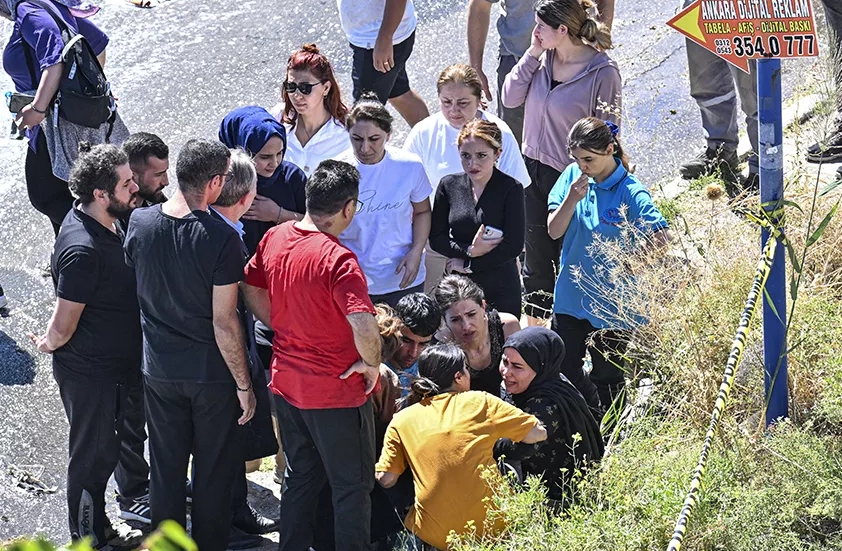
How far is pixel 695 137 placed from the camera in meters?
7.65

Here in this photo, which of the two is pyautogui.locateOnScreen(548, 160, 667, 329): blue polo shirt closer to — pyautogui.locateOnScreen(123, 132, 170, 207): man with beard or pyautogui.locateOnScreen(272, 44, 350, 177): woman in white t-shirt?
pyautogui.locateOnScreen(272, 44, 350, 177): woman in white t-shirt

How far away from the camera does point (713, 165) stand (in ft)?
22.4

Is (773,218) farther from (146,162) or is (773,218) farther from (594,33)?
(146,162)

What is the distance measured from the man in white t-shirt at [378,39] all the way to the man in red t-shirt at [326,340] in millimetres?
2511

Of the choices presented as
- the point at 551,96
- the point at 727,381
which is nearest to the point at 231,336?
the point at 727,381

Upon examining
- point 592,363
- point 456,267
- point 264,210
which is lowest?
point 592,363

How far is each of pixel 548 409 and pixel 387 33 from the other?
3185 millimetres

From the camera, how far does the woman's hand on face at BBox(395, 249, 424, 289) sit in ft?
17.9

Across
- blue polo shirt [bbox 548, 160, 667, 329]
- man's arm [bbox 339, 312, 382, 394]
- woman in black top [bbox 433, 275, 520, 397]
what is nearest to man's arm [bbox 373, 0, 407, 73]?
blue polo shirt [bbox 548, 160, 667, 329]

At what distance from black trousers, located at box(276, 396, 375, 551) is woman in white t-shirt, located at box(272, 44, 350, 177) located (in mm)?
1698

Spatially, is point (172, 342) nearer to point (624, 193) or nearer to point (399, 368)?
point (399, 368)

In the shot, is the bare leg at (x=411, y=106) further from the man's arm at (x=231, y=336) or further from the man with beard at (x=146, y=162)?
the man's arm at (x=231, y=336)

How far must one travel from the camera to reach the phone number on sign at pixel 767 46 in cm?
341

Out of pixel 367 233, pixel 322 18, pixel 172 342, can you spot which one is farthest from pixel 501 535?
pixel 322 18
